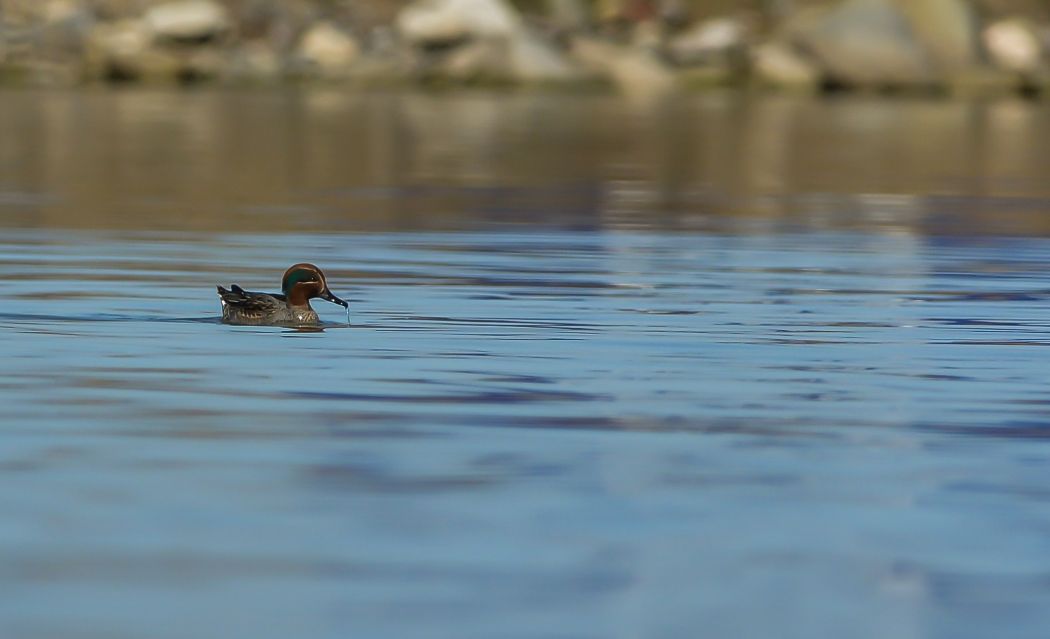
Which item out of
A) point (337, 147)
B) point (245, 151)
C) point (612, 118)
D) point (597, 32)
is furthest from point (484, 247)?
point (597, 32)

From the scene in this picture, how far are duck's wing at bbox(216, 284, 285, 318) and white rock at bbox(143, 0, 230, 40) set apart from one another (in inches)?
2030

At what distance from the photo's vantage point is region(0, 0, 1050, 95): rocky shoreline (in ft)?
192

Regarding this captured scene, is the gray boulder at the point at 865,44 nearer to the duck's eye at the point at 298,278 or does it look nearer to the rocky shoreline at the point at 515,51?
the rocky shoreline at the point at 515,51

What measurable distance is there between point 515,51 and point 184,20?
8998 mm

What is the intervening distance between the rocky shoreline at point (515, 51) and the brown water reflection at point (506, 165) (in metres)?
7.47

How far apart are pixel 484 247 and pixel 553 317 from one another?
465cm

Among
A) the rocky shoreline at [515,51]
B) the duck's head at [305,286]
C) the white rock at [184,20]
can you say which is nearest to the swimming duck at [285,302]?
the duck's head at [305,286]

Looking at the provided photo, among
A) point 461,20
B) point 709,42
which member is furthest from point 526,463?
point 709,42

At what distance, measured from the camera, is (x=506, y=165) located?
2858cm

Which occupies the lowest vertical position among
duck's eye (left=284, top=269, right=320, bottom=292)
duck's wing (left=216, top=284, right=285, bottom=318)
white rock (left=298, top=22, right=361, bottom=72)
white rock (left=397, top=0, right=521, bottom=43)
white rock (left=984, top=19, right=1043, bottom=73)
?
duck's wing (left=216, top=284, right=285, bottom=318)

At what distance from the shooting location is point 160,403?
8.72 meters

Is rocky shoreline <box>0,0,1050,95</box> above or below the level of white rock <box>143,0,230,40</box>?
below

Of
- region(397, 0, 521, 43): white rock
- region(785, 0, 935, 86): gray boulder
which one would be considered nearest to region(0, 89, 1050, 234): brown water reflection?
region(785, 0, 935, 86): gray boulder

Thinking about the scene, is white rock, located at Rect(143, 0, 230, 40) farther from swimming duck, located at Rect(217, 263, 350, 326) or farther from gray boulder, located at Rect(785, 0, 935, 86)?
swimming duck, located at Rect(217, 263, 350, 326)
